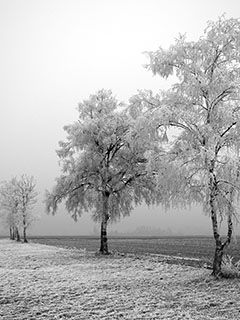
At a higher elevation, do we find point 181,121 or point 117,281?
point 181,121

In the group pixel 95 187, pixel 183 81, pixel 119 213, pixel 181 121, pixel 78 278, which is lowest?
pixel 78 278

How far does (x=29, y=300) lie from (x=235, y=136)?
420 inches

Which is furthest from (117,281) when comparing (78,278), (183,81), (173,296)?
(183,81)

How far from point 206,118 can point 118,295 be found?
9119 millimetres

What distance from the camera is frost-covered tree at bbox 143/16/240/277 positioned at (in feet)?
54.1

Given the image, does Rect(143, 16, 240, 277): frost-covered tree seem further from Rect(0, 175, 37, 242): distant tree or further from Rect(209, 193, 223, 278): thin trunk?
Rect(0, 175, 37, 242): distant tree

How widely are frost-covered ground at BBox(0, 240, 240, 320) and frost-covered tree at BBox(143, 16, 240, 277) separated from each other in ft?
9.28

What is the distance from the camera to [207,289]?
14250 mm

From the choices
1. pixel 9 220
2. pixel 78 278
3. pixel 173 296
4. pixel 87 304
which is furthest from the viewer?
pixel 9 220

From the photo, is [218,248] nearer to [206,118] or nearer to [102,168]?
[206,118]

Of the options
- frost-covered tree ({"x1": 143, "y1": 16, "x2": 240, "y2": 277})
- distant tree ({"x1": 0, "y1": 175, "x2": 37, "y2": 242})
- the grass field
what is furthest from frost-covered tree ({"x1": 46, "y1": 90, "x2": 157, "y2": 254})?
distant tree ({"x1": 0, "y1": 175, "x2": 37, "y2": 242})

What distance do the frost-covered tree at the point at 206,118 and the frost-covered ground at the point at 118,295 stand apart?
111 inches

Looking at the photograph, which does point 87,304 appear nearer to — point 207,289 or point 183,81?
point 207,289

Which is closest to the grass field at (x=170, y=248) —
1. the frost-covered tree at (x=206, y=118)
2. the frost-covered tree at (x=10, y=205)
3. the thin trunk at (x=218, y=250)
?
the thin trunk at (x=218, y=250)
